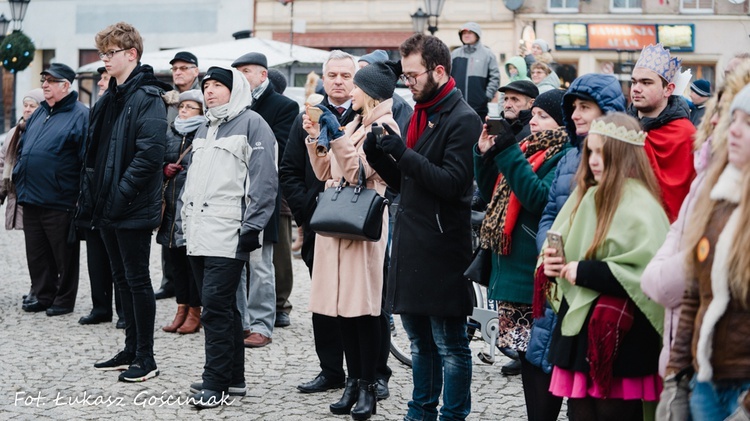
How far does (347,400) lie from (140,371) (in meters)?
1.57

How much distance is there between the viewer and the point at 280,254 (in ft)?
30.5

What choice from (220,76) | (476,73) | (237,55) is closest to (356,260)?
(220,76)

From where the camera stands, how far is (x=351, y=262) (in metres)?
6.18

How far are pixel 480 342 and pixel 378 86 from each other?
310 centimetres

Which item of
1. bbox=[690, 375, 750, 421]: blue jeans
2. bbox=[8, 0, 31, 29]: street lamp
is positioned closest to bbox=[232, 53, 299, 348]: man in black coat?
bbox=[690, 375, 750, 421]: blue jeans

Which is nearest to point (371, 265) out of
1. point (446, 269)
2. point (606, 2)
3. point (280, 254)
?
point (446, 269)

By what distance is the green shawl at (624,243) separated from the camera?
163 inches

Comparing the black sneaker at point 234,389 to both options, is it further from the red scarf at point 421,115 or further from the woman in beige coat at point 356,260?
the red scarf at point 421,115

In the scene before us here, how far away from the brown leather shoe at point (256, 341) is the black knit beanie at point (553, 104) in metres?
3.66

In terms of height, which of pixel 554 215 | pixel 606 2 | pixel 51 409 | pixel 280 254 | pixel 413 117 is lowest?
pixel 51 409

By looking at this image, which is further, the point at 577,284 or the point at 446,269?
the point at 446,269

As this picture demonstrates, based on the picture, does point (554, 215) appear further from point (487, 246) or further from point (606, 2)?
point (606, 2)

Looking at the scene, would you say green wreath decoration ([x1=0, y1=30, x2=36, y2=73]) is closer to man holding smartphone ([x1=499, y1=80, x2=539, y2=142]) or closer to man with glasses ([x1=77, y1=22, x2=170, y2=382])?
man with glasses ([x1=77, y1=22, x2=170, y2=382])

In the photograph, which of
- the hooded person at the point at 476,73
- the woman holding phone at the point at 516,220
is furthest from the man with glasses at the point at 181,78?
the hooded person at the point at 476,73
